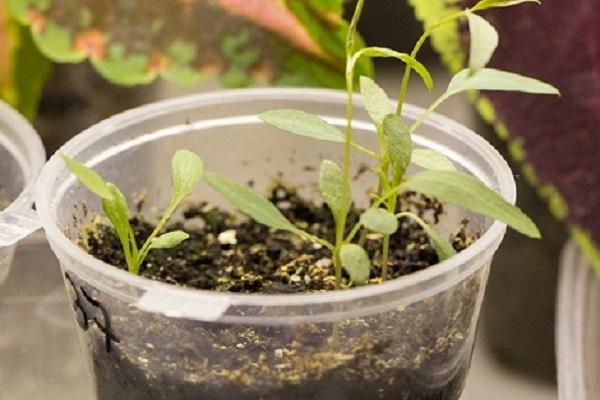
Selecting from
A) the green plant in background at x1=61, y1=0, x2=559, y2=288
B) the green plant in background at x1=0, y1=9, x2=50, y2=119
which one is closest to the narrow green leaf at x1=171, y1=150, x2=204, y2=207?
the green plant in background at x1=61, y1=0, x2=559, y2=288

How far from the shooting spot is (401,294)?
407 millimetres

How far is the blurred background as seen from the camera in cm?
62

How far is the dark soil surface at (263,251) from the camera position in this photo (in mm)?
499

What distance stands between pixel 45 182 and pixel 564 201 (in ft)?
1.14

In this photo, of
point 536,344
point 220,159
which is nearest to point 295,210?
point 220,159

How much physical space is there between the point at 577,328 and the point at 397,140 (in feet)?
1.07

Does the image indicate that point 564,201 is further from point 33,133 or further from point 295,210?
point 33,133

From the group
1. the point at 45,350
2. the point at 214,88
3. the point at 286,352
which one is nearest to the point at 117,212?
the point at 286,352

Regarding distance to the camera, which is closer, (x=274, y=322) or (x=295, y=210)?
(x=274, y=322)

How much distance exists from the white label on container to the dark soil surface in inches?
3.0

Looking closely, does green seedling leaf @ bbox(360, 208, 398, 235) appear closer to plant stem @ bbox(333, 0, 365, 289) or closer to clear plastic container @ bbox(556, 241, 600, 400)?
plant stem @ bbox(333, 0, 365, 289)

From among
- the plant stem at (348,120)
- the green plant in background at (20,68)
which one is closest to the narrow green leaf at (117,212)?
the plant stem at (348,120)

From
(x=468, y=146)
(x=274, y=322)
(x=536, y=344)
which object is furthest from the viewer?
(x=536, y=344)

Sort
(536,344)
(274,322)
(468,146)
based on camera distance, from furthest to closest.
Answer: (536,344)
(468,146)
(274,322)
